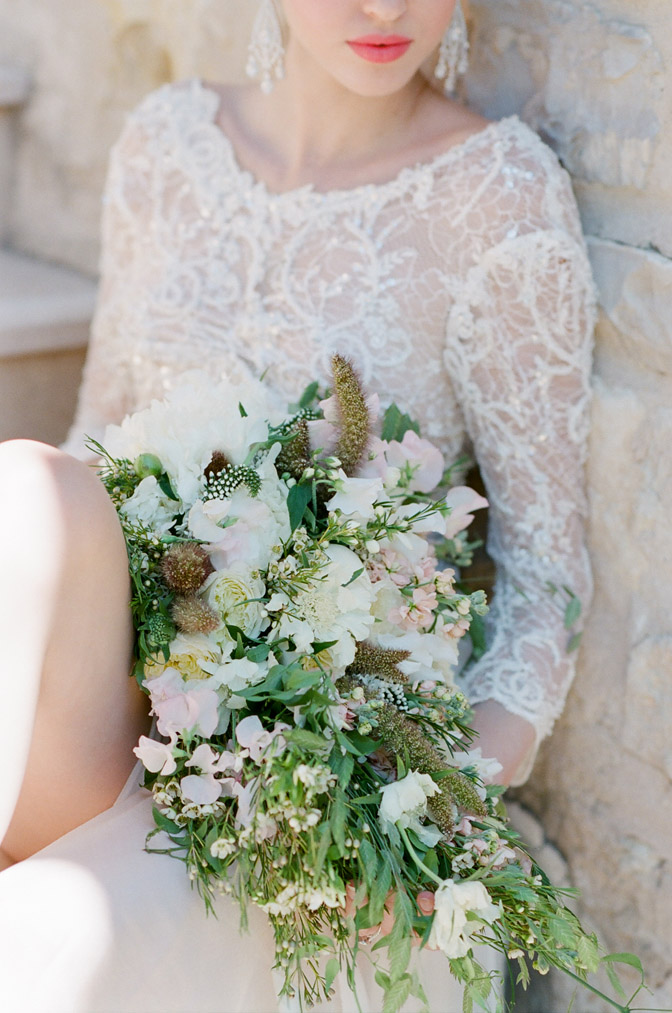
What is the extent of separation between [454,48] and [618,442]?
0.69 metres

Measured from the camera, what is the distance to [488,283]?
57.7 inches

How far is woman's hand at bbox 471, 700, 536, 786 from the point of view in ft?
4.62

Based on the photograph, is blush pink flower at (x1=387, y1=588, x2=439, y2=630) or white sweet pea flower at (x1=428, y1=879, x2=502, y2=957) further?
blush pink flower at (x1=387, y1=588, x2=439, y2=630)

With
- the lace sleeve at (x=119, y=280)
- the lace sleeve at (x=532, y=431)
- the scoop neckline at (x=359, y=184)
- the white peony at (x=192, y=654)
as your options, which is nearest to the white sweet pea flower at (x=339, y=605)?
the white peony at (x=192, y=654)

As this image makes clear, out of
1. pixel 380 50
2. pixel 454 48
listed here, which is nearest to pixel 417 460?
pixel 380 50

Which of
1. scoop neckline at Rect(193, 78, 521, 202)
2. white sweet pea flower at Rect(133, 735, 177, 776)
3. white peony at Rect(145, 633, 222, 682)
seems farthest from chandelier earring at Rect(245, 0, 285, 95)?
white sweet pea flower at Rect(133, 735, 177, 776)

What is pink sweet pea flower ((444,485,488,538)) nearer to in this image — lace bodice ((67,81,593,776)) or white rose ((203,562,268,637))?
lace bodice ((67,81,593,776))

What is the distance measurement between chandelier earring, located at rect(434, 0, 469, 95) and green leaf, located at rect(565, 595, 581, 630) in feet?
2.85

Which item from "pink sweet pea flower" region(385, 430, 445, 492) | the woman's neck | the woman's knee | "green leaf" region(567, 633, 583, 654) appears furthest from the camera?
the woman's neck

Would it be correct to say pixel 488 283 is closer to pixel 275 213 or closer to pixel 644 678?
pixel 275 213

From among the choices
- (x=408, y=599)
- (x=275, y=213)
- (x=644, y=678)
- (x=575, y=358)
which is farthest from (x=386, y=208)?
(x=644, y=678)

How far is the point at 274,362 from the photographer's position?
62.4 inches

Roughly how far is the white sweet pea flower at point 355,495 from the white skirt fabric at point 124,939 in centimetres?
41

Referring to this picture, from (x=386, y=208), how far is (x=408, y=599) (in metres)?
0.70
